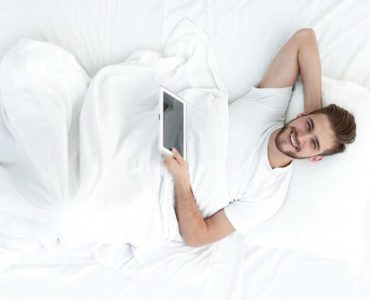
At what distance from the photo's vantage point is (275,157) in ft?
4.58

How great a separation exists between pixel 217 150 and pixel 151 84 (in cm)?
29

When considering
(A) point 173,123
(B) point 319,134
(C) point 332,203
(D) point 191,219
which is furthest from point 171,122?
(C) point 332,203

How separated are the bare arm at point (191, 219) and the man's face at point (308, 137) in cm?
28

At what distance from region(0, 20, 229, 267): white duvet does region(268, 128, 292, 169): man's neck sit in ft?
0.46

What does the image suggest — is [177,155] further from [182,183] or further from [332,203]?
[332,203]

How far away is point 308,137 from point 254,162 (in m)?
0.20

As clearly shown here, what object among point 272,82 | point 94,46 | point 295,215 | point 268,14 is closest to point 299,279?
point 295,215

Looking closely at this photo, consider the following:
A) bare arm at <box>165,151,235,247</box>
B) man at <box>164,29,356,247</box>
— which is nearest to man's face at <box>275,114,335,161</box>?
man at <box>164,29,356,247</box>

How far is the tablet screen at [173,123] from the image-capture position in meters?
1.26

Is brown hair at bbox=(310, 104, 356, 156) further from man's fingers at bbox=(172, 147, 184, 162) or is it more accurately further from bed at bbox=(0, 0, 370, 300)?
man's fingers at bbox=(172, 147, 184, 162)

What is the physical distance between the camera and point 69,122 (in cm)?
130

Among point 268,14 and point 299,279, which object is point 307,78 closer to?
point 268,14

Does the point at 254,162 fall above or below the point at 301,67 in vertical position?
below

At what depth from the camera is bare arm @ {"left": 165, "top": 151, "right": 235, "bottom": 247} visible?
1.32m
